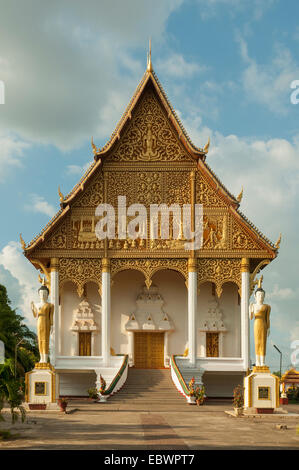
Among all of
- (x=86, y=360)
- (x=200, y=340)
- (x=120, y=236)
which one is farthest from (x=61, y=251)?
(x=200, y=340)

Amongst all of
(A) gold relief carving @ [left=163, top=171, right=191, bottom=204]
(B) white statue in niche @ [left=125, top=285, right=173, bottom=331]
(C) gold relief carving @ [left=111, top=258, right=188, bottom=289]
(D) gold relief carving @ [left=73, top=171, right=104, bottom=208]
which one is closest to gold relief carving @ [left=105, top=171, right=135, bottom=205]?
(D) gold relief carving @ [left=73, top=171, right=104, bottom=208]

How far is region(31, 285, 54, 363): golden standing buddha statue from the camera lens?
2080 cm

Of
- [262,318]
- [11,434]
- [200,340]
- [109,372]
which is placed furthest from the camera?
[200,340]

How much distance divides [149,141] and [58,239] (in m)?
5.72

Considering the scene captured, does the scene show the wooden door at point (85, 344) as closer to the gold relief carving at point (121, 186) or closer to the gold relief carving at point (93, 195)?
the gold relief carving at point (93, 195)

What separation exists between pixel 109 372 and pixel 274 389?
25.0 ft

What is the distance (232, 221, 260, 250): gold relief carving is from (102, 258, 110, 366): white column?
212 inches

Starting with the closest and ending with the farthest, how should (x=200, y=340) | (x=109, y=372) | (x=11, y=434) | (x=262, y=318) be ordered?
(x=11, y=434), (x=262, y=318), (x=109, y=372), (x=200, y=340)

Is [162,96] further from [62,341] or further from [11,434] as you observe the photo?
[11,434]

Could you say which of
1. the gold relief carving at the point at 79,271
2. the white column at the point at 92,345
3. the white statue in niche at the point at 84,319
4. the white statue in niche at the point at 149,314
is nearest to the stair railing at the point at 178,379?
the white statue in niche at the point at 149,314

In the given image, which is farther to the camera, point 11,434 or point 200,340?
point 200,340

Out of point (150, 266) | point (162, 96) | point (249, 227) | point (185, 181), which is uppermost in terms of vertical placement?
point (162, 96)

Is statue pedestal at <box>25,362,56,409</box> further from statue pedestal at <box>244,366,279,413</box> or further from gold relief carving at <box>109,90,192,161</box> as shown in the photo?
gold relief carving at <box>109,90,192,161</box>

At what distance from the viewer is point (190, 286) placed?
84.2ft
